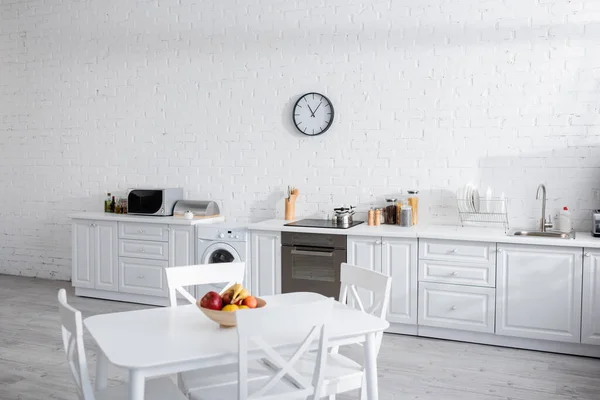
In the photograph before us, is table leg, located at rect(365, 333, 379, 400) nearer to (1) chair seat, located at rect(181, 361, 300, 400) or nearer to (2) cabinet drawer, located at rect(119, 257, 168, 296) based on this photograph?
(1) chair seat, located at rect(181, 361, 300, 400)

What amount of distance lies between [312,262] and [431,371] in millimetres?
1415

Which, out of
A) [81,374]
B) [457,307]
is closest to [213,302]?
[81,374]

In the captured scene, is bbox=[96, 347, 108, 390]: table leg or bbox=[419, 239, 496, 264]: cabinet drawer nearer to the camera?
bbox=[96, 347, 108, 390]: table leg

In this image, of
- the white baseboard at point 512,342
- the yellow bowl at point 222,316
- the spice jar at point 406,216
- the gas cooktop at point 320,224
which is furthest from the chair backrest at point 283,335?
the spice jar at point 406,216

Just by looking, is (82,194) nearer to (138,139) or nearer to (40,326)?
(138,139)

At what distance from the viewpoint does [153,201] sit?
609cm

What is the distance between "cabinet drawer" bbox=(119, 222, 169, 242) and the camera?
585 cm

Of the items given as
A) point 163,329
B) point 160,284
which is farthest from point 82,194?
point 163,329

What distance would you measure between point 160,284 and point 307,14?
301cm

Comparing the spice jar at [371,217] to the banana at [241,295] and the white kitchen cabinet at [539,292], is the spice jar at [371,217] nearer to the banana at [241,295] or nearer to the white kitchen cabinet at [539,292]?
the white kitchen cabinet at [539,292]

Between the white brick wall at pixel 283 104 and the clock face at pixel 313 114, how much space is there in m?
0.09

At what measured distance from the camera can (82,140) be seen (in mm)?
6949

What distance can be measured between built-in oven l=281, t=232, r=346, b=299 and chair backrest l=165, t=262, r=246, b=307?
1597 millimetres

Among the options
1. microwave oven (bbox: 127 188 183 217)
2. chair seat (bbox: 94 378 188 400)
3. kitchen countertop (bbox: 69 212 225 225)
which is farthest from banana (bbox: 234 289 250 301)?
microwave oven (bbox: 127 188 183 217)
